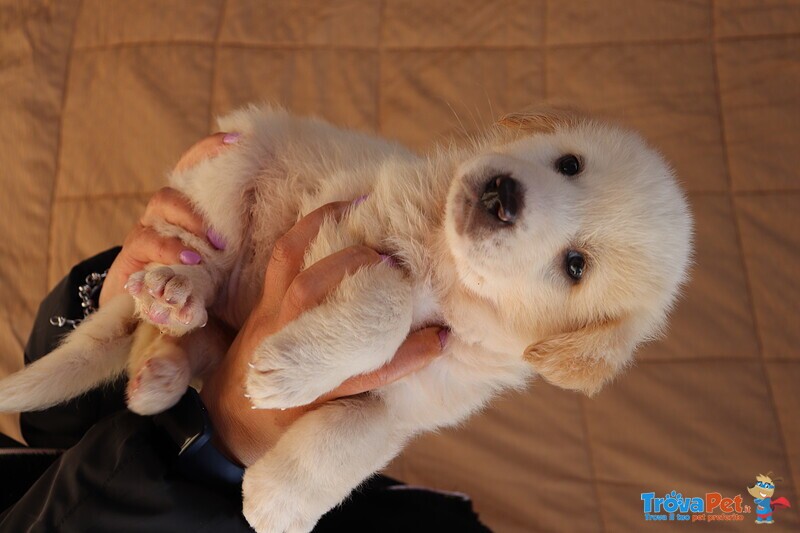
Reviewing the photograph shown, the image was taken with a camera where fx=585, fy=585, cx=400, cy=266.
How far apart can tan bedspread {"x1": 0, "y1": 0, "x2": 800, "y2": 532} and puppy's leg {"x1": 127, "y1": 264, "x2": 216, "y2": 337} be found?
141cm

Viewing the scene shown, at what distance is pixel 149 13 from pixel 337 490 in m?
2.75

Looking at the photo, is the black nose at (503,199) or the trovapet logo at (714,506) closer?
the black nose at (503,199)

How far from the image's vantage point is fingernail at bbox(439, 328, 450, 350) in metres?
1.64

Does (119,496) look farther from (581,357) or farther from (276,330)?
(581,357)

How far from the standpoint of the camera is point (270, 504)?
152 centimetres

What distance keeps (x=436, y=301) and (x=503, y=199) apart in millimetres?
375

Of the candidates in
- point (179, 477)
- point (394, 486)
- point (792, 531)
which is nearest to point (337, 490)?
point (179, 477)

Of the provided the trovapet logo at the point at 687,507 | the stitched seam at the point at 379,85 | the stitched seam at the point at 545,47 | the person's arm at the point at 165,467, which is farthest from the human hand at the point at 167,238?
the trovapet logo at the point at 687,507

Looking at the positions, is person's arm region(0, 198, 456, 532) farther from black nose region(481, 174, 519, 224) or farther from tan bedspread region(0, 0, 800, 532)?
tan bedspread region(0, 0, 800, 532)

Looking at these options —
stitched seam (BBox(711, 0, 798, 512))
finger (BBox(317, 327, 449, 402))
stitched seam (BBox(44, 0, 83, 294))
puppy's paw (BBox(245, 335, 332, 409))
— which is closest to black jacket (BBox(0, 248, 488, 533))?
puppy's paw (BBox(245, 335, 332, 409))

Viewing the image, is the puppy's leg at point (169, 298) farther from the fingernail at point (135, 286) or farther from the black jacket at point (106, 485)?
the black jacket at point (106, 485)

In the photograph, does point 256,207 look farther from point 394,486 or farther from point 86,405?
point 394,486

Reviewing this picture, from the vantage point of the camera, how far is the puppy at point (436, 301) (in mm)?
1468

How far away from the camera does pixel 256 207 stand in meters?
1.95
